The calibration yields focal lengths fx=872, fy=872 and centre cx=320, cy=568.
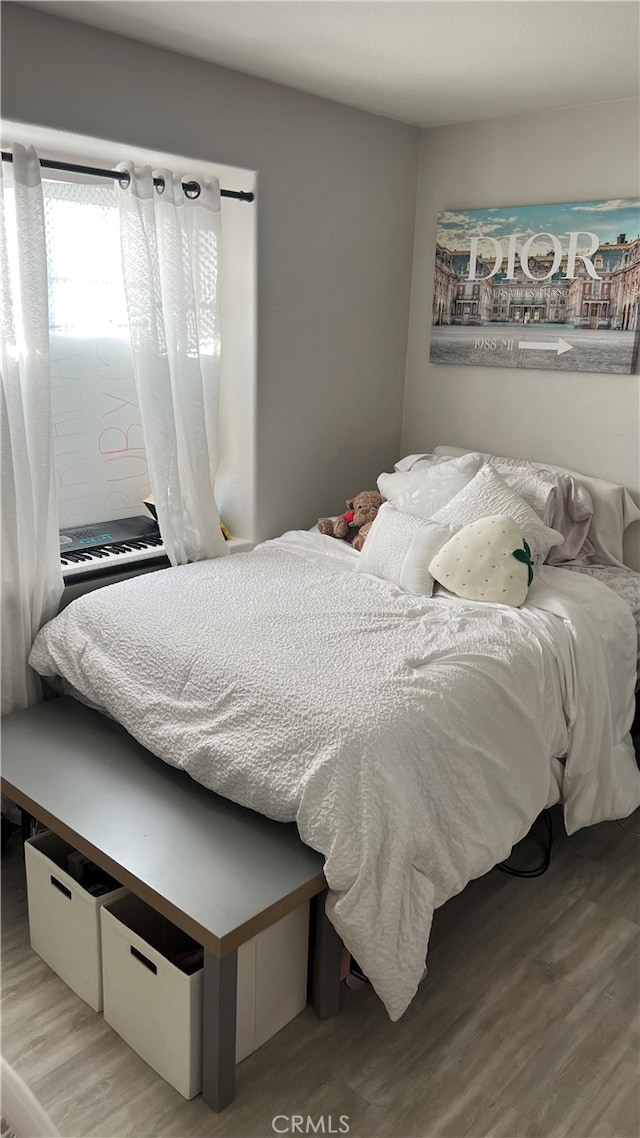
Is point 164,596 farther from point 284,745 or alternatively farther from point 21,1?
point 21,1

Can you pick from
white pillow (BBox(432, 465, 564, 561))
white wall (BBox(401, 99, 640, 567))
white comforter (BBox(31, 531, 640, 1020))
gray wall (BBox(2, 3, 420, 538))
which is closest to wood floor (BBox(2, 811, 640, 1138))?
white comforter (BBox(31, 531, 640, 1020))

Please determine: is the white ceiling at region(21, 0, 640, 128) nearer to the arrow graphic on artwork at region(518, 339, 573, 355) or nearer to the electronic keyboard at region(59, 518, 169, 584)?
the arrow graphic on artwork at region(518, 339, 573, 355)

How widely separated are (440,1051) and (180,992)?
0.64 meters

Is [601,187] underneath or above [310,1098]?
above

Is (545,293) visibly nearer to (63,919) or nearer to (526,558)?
(526,558)

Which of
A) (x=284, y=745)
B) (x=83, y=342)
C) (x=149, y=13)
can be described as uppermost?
(x=149, y=13)

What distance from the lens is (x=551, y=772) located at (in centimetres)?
251

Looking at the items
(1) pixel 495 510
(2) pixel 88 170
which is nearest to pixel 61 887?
(1) pixel 495 510

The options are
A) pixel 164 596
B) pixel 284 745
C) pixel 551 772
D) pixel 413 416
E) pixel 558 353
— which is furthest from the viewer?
pixel 413 416

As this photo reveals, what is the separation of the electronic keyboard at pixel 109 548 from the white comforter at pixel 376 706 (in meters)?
0.22

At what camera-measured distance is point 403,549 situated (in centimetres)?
296

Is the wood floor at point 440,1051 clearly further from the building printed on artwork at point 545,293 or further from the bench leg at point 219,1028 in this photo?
the building printed on artwork at point 545,293

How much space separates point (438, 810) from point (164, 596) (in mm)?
1125

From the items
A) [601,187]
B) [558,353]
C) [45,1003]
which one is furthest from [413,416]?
[45,1003]
